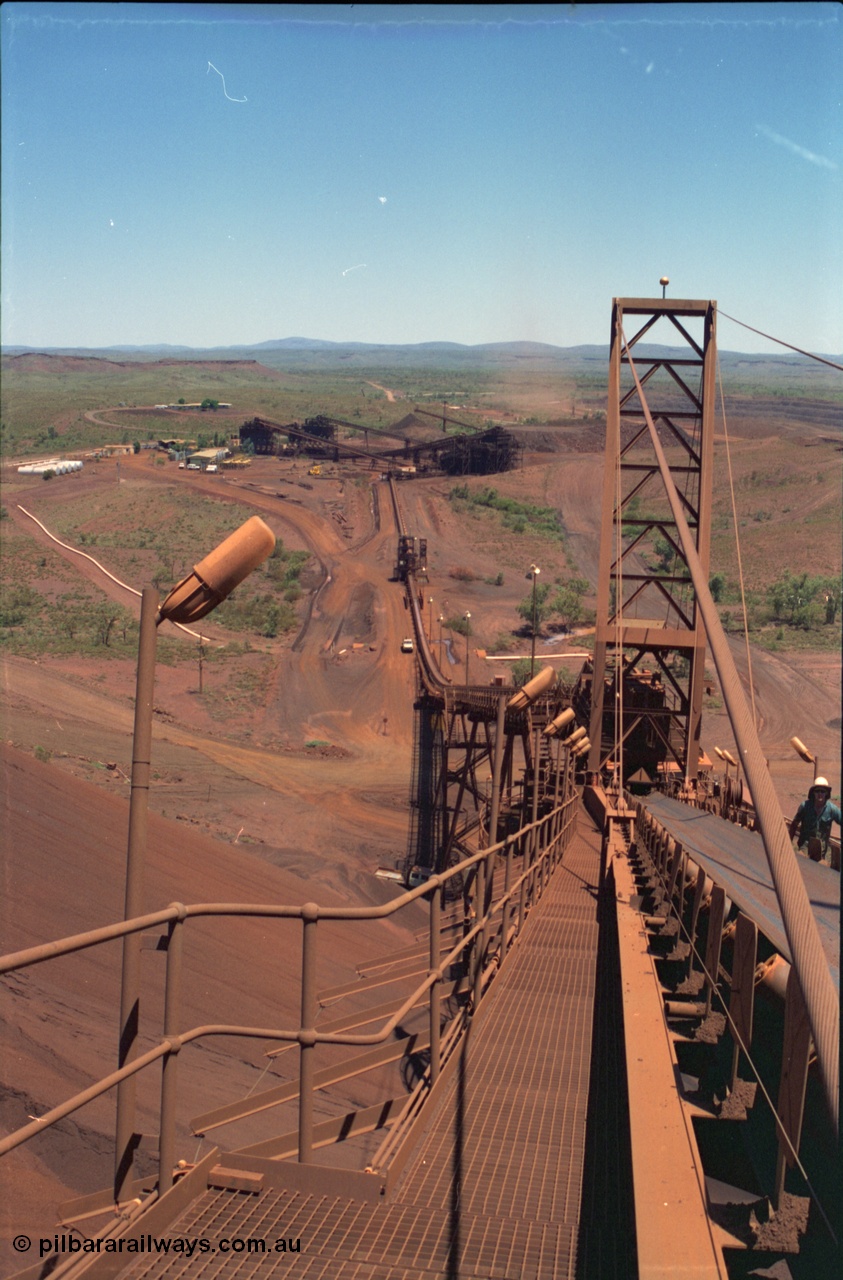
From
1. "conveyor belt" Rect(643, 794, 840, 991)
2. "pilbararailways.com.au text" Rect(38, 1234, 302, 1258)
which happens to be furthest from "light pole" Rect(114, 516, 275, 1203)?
"conveyor belt" Rect(643, 794, 840, 991)

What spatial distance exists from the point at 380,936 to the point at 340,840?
38.9 feet

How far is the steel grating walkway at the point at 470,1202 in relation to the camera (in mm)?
3381

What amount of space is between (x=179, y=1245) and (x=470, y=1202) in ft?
3.62

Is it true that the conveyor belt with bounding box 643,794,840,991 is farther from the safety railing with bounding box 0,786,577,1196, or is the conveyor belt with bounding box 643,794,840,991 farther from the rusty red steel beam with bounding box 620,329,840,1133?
the safety railing with bounding box 0,786,577,1196

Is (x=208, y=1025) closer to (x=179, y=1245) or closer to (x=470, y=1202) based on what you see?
(x=179, y=1245)

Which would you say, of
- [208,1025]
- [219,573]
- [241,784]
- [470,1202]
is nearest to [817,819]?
[470,1202]

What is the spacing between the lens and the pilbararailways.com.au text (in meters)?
3.26

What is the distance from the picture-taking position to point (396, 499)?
84125 millimetres

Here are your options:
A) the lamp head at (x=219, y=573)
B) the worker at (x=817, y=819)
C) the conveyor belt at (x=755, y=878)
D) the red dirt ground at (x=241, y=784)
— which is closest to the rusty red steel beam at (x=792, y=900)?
the conveyor belt at (x=755, y=878)

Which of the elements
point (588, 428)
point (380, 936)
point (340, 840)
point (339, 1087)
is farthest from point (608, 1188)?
point (588, 428)

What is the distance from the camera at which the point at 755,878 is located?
640cm

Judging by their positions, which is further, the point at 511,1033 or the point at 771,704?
the point at 771,704

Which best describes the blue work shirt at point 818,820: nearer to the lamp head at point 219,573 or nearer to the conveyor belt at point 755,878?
the conveyor belt at point 755,878

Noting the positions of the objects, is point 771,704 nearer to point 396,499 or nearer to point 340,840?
point 340,840
